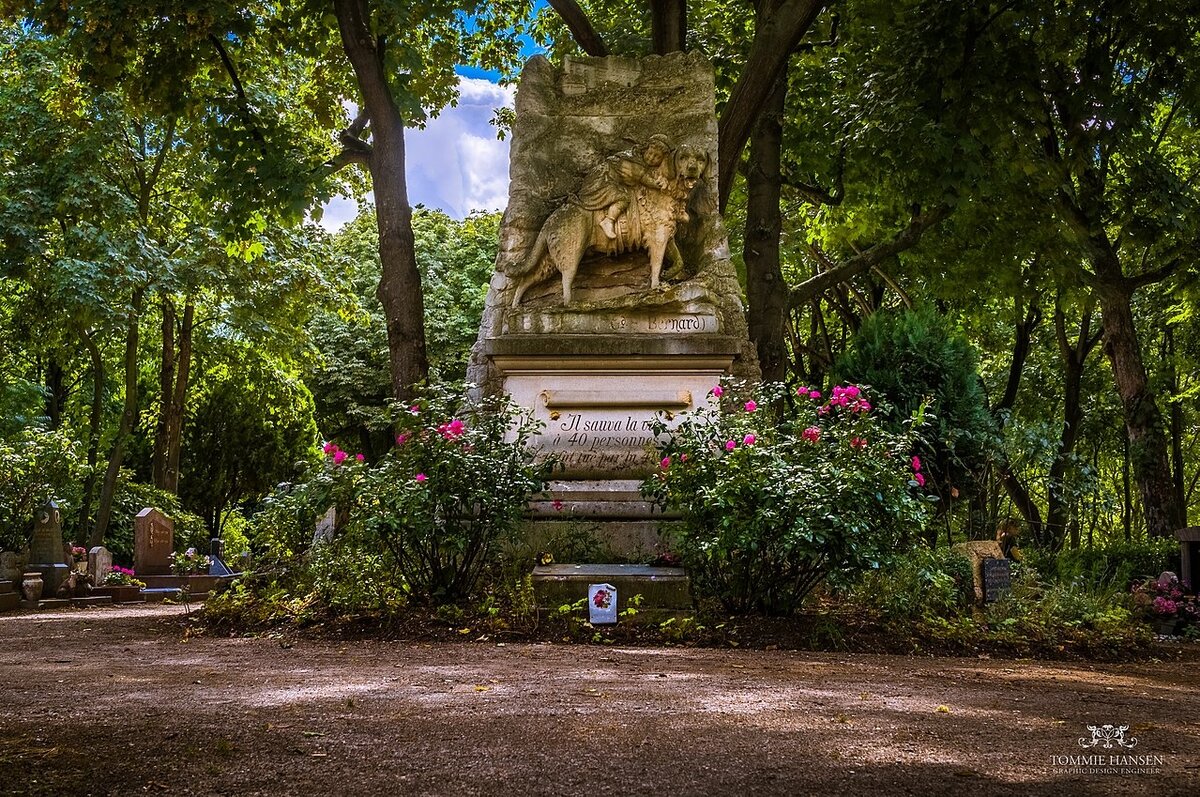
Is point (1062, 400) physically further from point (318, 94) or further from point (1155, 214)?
point (318, 94)

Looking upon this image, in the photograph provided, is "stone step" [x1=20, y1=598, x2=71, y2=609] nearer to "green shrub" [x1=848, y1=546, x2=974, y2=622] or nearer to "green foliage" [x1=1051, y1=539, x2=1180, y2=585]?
"green shrub" [x1=848, y1=546, x2=974, y2=622]

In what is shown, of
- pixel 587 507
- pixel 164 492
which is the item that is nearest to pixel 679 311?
pixel 587 507

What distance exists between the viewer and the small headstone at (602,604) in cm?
701

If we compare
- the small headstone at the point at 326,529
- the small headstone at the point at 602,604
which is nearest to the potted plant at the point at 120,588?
the small headstone at the point at 326,529

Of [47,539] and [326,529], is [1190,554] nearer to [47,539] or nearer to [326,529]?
[326,529]

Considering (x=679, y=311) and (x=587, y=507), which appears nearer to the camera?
(x=587, y=507)

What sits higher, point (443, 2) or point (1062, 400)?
point (443, 2)

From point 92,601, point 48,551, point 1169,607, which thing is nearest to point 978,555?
point 1169,607

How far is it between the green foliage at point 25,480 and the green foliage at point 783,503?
14.1 metres

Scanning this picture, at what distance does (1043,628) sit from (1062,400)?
22519 millimetres

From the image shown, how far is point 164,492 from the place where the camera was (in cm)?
2444

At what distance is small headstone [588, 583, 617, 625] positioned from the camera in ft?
23.0

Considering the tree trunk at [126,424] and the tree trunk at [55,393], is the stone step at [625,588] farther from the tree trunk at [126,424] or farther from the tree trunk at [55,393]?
the tree trunk at [55,393]

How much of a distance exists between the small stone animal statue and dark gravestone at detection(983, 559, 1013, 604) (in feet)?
13.9
